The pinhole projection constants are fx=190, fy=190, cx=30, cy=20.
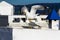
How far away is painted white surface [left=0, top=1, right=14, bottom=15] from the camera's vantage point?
108 inches

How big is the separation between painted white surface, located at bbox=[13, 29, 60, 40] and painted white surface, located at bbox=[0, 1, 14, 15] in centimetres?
40

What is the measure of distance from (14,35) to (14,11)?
1.81 ft

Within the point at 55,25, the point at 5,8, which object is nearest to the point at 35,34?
the point at 55,25

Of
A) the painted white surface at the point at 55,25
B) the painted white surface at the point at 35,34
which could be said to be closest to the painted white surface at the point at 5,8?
the painted white surface at the point at 35,34

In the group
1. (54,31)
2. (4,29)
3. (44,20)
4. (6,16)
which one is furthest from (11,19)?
(54,31)

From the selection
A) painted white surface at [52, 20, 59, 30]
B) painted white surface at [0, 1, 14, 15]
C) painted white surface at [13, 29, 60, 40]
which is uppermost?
painted white surface at [0, 1, 14, 15]

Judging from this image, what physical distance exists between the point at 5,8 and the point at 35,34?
63 cm

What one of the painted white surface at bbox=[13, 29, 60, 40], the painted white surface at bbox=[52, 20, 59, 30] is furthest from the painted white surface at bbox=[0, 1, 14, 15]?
the painted white surface at bbox=[52, 20, 59, 30]

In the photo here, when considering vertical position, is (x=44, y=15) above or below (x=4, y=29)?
above

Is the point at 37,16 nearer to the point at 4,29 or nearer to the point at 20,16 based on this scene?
the point at 20,16

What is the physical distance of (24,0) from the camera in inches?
114

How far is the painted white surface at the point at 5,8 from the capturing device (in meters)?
2.73

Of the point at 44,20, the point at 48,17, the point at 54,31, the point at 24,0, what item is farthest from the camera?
the point at 24,0

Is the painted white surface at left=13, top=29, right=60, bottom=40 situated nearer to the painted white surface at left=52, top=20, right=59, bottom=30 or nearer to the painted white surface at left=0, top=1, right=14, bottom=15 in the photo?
the painted white surface at left=52, top=20, right=59, bottom=30
